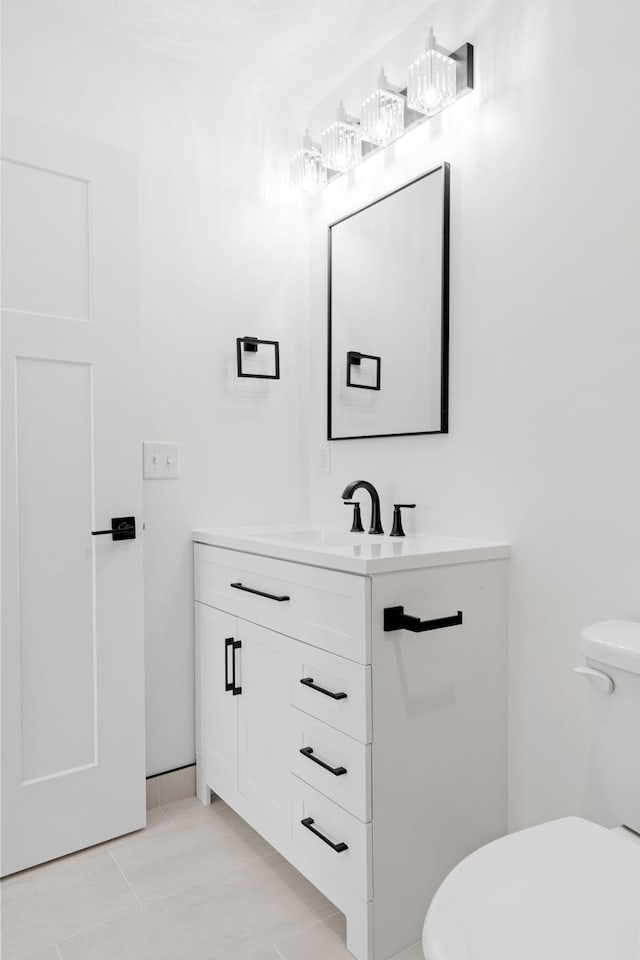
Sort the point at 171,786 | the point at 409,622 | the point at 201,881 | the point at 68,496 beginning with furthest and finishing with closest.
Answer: the point at 171,786 → the point at 68,496 → the point at 201,881 → the point at 409,622

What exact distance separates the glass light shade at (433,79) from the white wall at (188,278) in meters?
0.71

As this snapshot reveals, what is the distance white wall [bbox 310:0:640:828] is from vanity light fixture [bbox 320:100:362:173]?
0.31 m

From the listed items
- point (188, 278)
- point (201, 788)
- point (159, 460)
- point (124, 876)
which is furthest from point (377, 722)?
point (188, 278)

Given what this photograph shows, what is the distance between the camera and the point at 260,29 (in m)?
1.96

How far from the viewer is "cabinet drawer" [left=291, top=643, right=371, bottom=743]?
130cm

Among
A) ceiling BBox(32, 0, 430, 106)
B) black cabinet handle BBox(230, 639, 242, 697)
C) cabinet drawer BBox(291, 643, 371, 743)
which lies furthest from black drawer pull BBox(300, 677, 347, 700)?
ceiling BBox(32, 0, 430, 106)

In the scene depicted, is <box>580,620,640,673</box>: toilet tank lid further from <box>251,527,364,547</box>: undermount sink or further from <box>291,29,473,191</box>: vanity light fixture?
<box>291,29,473,191</box>: vanity light fixture

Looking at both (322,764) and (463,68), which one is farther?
(463,68)

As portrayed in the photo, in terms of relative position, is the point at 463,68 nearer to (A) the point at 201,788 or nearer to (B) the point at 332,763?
(B) the point at 332,763

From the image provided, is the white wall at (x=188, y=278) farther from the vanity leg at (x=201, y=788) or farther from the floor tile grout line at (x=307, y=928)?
the floor tile grout line at (x=307, y=928)

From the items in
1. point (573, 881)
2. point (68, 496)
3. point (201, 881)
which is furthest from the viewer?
point (68, 496)

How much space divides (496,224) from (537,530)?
31.2 inches

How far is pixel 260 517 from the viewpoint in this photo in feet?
7.40

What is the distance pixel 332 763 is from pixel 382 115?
70.8 inches
